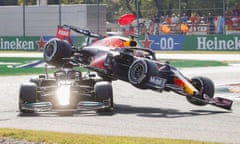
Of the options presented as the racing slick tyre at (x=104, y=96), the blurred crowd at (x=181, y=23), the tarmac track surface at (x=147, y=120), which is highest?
the blurred crowd at (x=181, y=23)

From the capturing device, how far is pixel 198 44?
131 ft

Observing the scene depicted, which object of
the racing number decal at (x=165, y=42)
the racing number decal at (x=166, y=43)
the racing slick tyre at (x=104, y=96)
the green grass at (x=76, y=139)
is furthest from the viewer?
the racing number decal at (x=166, y=43)

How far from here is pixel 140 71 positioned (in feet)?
45.0

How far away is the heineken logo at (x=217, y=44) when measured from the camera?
127ft

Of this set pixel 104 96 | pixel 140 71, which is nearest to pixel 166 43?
pixel 140 71

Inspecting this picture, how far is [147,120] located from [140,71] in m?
1.77

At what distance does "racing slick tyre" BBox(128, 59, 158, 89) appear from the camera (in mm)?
13446

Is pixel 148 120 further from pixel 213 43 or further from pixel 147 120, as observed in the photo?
pixel 213 43

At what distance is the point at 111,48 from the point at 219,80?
6.77 m

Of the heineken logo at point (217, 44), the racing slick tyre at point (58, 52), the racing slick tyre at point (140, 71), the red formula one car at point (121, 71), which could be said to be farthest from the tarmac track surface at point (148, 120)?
the heineken logo at point (217, 44)

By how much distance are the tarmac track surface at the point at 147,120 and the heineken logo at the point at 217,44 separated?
2246 cm

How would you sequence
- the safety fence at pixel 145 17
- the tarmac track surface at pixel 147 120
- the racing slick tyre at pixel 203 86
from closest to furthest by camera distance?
the tarmac track surface at pixel 147 120 → the racing slick tyre at pixel 203 86 → the safety fence at pixel 145 17

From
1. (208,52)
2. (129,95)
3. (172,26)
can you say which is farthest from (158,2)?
(129,95)

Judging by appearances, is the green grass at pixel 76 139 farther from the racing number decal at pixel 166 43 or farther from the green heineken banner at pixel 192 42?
the racing number decal at pixel 166 43
